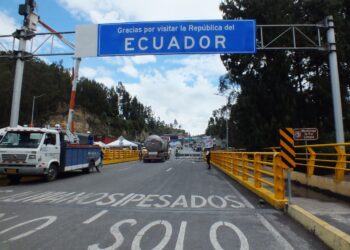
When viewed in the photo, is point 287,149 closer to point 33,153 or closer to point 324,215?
point 324,215

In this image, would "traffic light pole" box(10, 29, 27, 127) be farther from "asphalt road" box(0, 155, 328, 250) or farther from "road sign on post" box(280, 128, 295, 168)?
"road sign on post" box(280, 128, 295, 168)

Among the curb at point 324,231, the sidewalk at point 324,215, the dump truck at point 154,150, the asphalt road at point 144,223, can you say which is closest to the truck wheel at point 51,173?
the asphalt road at point 144,223

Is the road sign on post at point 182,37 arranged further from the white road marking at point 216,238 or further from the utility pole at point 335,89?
the white road marking at point 216,238

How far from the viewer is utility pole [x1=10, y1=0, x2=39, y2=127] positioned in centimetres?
1941

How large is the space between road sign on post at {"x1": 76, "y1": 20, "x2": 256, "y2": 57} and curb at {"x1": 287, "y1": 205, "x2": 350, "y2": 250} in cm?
1097

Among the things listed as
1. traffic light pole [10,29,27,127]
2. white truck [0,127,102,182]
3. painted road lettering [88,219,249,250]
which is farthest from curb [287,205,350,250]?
traffic light pole [10,29,27,127]

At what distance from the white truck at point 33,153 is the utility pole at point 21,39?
124 inches

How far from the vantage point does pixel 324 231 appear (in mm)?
6266

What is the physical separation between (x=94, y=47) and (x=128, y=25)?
6.78ft

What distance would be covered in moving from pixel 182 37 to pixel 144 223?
11908mm

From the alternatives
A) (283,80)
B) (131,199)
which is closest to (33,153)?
(131,199)

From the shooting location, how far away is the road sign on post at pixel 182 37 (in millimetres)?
17656

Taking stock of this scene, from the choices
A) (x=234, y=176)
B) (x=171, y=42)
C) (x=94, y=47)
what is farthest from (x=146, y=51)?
(x=234, y=176)

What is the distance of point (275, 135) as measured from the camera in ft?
98.7
